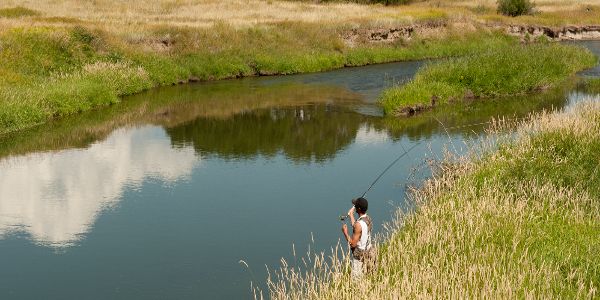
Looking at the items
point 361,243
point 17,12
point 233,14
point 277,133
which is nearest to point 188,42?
point 233,14

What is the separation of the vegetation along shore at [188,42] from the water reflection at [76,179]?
5.33 meters

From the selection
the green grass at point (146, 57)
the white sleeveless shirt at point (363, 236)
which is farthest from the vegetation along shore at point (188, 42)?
the white sleeveless shirt at point (363, 236)

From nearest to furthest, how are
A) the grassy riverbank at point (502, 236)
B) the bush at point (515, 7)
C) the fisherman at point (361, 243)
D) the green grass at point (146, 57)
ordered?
the grassy riverbank at point (502, 236), the fisherman at point (361, 243), the green grass at point (146, 57), the bush at point (515, 7)

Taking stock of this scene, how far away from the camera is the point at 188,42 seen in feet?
167

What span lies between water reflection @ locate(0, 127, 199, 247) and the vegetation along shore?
5.33m

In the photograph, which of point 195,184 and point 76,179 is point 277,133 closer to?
point 195,184

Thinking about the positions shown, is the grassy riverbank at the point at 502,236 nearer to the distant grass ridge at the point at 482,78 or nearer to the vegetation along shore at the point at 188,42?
the distant grass ridge at the point at 482,78

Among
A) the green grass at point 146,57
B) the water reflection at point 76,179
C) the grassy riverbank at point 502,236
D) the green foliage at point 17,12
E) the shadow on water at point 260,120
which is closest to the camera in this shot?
the grassy riverbank at point 502,236

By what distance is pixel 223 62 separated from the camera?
5022 centimetres

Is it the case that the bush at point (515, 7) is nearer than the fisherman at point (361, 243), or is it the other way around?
the fisherman at point (361, 243)

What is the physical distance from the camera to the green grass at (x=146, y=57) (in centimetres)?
3638

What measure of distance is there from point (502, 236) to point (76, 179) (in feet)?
50.6

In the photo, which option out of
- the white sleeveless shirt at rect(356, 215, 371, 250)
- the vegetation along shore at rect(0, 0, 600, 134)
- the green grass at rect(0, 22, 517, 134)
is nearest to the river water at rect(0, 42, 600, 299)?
the green grass at rect(0, 22, 517, 134)

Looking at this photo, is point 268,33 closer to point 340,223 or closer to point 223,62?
point 223,62
